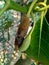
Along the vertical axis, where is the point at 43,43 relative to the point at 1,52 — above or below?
above

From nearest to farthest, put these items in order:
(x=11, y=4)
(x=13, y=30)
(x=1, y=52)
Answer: (x=11, y=4)
(x=1, y=52)
(x=13, y=30)

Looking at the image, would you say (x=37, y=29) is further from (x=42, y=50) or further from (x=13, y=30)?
(x=13, y=30)

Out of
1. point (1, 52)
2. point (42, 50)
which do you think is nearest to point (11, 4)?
point (42, 50)

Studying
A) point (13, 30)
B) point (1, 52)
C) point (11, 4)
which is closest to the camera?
point (11, 4)

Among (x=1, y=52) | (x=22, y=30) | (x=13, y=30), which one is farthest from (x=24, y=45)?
(x=13, y=30)

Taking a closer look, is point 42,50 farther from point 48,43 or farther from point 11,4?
point 11,4

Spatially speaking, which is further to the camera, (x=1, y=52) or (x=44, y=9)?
(x=1, y=52)

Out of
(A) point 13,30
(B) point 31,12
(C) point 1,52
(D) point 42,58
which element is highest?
(B) point 31,12
